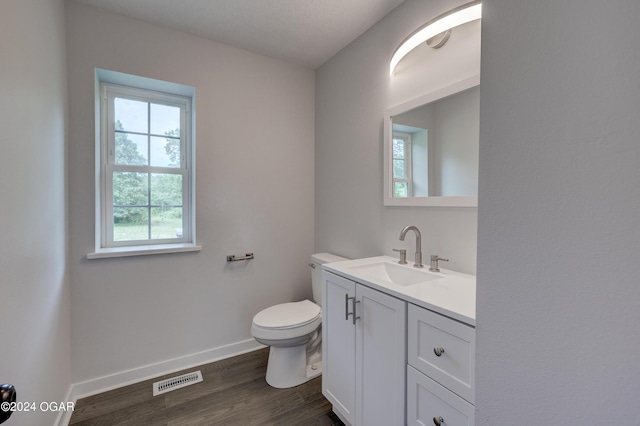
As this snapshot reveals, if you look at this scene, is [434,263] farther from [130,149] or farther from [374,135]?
[130,149]

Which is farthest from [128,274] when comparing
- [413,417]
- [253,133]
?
[413,417]

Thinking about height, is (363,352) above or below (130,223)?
below

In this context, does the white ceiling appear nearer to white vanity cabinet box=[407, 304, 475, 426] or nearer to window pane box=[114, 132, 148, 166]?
window pane box=[114, 132, 148, 166]

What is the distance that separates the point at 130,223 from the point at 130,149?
1.82 ft

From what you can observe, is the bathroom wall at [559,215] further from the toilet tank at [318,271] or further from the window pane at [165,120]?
the window pane at [165,120]

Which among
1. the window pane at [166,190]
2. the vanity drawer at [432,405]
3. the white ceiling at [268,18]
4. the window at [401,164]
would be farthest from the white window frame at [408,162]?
the window pane at [166,190]

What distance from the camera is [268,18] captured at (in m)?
1.86

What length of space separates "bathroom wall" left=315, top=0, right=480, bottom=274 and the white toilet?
24.1 inches

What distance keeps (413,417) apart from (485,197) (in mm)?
909

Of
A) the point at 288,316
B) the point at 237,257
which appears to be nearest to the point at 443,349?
the point at 288,316

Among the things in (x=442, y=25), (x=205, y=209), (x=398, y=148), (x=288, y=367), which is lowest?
(x=288, y=367)

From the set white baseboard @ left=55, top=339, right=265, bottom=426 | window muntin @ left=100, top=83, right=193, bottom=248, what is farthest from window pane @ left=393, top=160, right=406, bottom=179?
white baseboard @ left=55, top=339, right=265, bottom=426

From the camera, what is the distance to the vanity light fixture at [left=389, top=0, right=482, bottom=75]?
1261 mm

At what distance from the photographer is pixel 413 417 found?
41.7 inches
